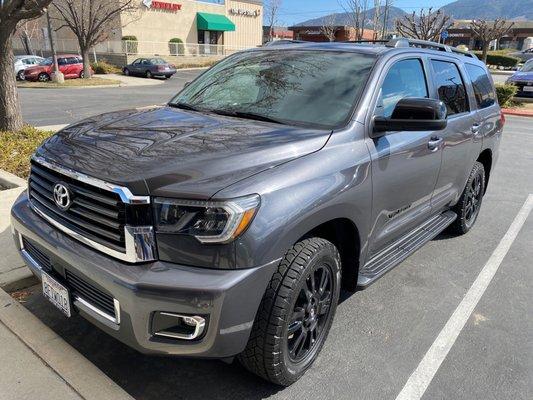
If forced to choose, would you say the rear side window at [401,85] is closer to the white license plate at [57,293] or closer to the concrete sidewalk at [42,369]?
the white license plate at [57,293]

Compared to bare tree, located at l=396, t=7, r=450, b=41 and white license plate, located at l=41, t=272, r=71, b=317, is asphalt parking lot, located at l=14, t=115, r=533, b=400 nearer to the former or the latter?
white license plate, located at l=41, t=272, r=71, b=317

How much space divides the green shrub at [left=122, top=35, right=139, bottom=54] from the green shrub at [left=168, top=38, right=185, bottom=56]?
4.13 m

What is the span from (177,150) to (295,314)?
1071mm

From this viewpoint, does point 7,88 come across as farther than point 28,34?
No

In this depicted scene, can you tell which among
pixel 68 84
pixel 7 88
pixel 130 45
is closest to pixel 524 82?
pixel 7 88

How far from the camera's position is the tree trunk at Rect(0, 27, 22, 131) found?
7.62m

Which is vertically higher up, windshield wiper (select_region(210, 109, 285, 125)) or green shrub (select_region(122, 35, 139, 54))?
green shrub (select_region(122, 35, 139, 54))

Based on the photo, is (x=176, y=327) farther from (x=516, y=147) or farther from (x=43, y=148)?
(x=516, y=147)

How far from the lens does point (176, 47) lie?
1737 inches

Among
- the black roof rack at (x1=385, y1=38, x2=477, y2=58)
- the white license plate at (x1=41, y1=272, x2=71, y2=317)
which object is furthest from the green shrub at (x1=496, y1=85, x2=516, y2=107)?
the white license plate at (x1=41, y1=272, x2=71, y2=317)

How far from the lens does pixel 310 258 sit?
8.21ft

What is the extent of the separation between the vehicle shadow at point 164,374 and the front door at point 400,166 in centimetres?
119

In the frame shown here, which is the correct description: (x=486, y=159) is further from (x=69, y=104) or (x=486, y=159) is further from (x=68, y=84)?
(x=68, y=84)

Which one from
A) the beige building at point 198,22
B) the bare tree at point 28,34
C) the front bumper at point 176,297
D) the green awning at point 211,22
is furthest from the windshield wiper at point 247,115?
the bare tree at point 28,34
